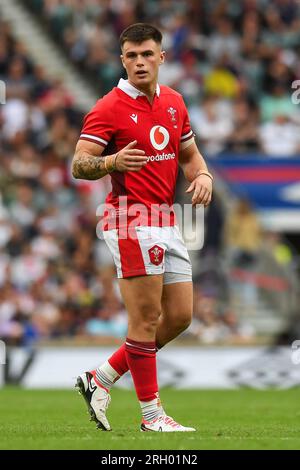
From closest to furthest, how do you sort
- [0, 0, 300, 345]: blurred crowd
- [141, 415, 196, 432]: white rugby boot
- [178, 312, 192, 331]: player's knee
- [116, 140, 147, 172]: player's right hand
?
[116, 140, 147, 172]: player's right hand, [141, 415, 196, 432]: white rugby boot, [178, 312, 192, 331]: player's knee, [0, 0, 300, 345]: blurred crowd

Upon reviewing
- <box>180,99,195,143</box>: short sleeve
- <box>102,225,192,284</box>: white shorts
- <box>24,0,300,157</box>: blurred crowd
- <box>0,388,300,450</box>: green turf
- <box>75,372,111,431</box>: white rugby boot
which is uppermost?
<box>24,0,300,157</box>: blurred crowd

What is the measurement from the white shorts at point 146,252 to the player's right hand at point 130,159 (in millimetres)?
541

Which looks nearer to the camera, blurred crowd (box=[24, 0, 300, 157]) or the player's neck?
the player's neck

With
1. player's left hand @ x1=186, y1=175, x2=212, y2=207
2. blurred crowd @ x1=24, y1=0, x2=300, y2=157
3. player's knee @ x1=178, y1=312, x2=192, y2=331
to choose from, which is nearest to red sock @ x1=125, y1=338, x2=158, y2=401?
player's knee @ x1=178, y1=312, x2=192, y2=331

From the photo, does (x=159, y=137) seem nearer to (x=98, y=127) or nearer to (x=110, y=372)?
(x=98, y=127)

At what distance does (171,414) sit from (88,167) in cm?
358

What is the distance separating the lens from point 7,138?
19.3m

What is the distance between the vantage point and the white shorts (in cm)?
802

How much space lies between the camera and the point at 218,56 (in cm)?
2044

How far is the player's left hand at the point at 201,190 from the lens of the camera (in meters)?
8.14

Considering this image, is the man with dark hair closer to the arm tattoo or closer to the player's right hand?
the arm tattoo

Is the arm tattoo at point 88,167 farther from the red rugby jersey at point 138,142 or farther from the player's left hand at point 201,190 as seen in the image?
the player's left hand at point 201,190
